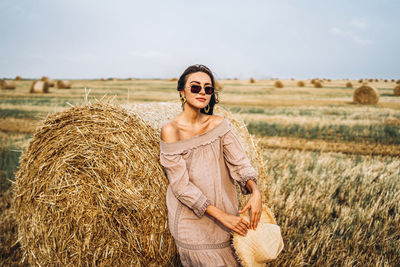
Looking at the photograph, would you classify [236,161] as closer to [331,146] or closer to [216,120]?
[216,120]

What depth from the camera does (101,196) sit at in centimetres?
308

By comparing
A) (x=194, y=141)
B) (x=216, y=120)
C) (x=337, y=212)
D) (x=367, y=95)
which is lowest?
(x=337, y=212)

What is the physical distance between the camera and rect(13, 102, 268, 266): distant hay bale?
308cm

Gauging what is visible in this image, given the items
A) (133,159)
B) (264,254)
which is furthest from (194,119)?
(264,254)

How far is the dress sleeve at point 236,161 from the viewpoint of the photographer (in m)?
2.60

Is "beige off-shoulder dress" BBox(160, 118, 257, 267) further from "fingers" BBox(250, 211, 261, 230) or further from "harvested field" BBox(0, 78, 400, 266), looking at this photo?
"harvested field" BBox(0, 78, 400, 266)

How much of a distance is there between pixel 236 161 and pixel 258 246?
71 centimetres

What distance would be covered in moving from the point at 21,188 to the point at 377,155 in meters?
7.40

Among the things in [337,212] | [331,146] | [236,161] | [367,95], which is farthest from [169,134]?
[367,95]

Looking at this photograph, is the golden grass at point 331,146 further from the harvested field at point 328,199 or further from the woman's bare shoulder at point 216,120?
the woman's bare shoulder at point 216,120

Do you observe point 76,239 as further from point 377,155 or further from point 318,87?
point 318,87

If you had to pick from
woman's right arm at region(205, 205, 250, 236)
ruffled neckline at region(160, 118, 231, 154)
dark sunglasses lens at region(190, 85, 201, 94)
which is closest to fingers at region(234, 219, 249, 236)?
woman's right arm at region(205, 205, 250, 236)

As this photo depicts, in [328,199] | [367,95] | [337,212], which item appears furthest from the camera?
[367,95]

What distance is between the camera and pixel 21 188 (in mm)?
3557
